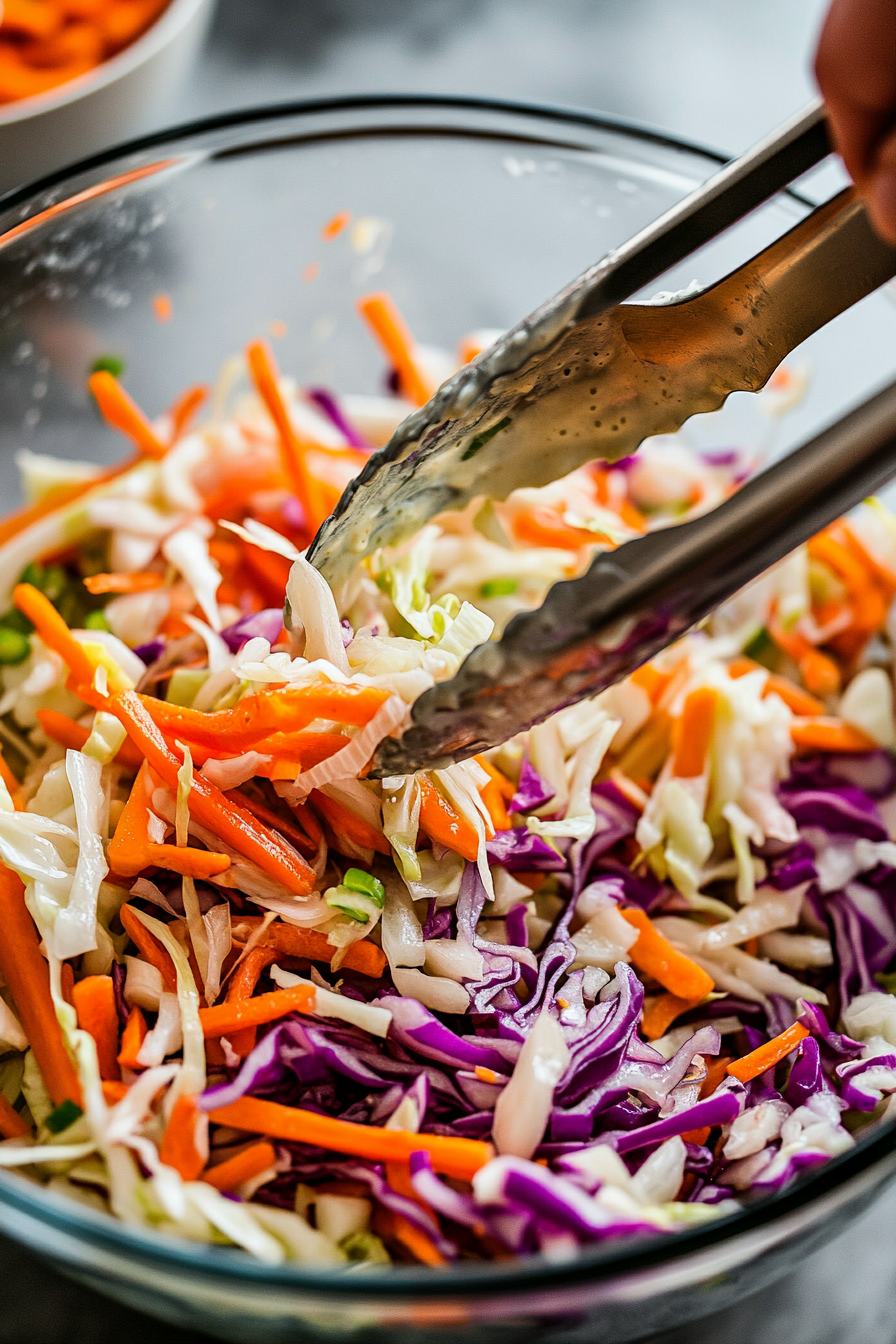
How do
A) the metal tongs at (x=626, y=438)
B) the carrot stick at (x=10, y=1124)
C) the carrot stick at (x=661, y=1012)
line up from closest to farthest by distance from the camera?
the metal tongs at (x=626, y=438), the carrot stick at (x=10, y=1124), the carrot stick at (x=661, y=1012)

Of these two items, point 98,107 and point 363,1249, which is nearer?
point 363,1249

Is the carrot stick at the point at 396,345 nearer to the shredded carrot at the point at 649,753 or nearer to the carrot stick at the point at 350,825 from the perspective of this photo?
the shredded carrot at the point at 649,753

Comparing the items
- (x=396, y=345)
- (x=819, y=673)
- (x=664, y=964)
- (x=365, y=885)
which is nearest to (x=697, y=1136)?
(x=664, y=964)

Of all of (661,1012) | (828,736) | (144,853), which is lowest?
(661,1012)

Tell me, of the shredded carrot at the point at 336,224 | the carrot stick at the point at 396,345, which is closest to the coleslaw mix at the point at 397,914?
the carrot stick at the point at 396,345

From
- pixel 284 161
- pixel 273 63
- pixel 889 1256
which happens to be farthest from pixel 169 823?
pixel 273 63

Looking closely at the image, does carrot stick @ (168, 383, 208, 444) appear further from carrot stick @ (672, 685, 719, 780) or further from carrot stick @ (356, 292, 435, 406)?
carrot stick @ (672, 685, 719, 780)

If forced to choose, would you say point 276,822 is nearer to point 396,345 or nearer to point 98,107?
point 396,345

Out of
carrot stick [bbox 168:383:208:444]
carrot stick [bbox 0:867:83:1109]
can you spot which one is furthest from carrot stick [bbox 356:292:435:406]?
carrot stick [bbox 0:867:83:1109]
